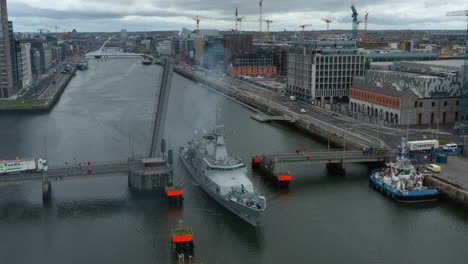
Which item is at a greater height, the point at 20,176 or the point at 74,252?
the point at 20,176

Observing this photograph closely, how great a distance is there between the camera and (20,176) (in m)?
20.4

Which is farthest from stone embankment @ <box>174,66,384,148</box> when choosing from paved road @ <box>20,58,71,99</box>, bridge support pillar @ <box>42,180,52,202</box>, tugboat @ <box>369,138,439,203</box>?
paved road @ <box>20,58,71,99</box>

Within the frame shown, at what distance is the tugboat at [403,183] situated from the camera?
20484 millimetres

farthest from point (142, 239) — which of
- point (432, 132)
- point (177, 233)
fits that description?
point (432, 132)

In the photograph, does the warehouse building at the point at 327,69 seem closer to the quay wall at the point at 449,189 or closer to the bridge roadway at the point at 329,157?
the bridge roadway at the point at 329,157

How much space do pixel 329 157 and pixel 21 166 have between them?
14.4 metres

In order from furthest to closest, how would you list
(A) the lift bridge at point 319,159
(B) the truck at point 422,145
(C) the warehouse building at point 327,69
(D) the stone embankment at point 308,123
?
(C) the warehouse building at point 327,69, (D) the stone embankment at point 308,123, (B) the truck at point 422,145, (A) the lift bridge at point 319,159

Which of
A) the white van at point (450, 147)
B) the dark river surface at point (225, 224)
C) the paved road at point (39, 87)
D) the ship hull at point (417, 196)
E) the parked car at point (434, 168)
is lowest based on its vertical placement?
the dark river surface at point (225, 224)

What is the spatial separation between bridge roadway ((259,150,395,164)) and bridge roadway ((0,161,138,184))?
708 cm

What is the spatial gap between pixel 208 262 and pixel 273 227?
3.56 metres

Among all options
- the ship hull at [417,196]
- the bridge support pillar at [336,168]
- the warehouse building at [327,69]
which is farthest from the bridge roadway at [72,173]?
the warehouse building at [327,69]

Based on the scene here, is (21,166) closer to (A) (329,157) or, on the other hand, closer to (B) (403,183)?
(A) (329,157)

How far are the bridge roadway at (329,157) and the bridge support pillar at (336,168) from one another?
32 cm

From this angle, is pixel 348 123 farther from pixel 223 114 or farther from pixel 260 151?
pixel 223 114
